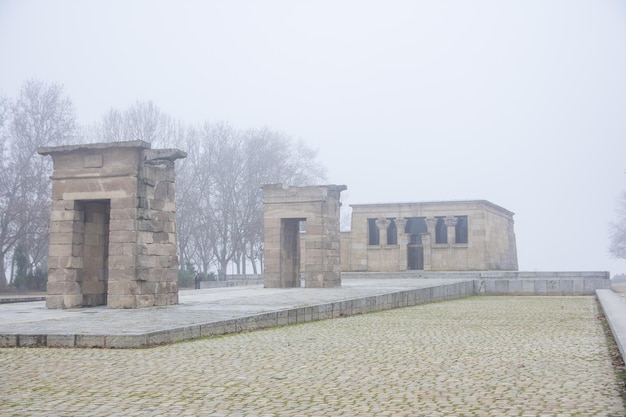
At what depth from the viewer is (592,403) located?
6.46 m

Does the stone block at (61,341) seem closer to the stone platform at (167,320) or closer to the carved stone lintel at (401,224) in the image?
the stone platform at (167,320)

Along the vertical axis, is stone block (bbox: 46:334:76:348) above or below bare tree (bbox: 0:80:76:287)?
below

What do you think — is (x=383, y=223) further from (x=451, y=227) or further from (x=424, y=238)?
(x=451, y=227)

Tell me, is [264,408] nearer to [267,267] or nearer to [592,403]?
[592,403]

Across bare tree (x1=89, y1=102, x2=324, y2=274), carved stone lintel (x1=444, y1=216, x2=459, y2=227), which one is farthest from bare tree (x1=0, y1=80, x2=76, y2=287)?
carved stone lintel (x1=444, y1=216, x2=459, y2=227)

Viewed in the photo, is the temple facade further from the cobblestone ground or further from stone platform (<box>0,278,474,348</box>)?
the cobblestone ground

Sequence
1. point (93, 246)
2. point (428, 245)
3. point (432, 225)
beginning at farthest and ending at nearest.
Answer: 1. point (432, 225)
2. point (428, 245)
3. point (93, 246)

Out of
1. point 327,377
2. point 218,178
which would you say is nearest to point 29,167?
point 218,178

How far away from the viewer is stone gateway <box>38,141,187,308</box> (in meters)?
16.6

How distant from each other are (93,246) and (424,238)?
29.8 metres

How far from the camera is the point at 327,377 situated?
26.5 feet

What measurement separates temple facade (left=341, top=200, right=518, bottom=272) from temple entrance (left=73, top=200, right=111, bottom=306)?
29122 millimetres

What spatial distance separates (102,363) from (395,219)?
37.9 metres

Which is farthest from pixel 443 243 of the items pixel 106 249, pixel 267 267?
pixel 106 249
